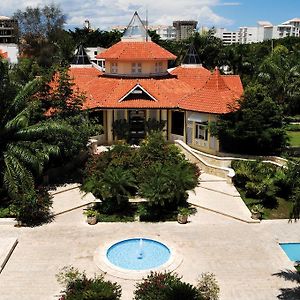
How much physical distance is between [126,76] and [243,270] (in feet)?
75.1

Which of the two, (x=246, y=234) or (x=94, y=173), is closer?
(x=246, y=234)

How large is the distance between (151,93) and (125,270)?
19821 millimetres

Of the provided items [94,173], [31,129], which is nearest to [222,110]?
[94,173]

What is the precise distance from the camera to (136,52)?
3656cm

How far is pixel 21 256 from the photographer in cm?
1864

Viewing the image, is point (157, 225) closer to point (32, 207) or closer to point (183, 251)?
point (183, 251)

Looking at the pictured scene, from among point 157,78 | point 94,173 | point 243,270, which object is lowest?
point 243,270

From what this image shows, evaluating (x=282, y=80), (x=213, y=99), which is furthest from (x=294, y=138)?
(x=213, y=99)

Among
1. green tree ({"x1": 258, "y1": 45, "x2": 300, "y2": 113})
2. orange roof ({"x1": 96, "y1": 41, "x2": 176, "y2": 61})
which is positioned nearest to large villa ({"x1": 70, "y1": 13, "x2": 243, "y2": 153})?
orange roof ({"x1": 96, "y1": 41, "x2": 176, "y2": 61})

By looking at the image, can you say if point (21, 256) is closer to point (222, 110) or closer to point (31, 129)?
point (31, 129)

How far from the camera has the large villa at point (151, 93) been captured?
3197cm

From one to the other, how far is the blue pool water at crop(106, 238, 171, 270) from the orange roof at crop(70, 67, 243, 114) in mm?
13412

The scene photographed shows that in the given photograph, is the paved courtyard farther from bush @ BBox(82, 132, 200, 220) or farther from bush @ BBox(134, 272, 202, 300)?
bush @ BBox(134, 272, 202, 300)

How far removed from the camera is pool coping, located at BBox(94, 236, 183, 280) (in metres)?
16.8
